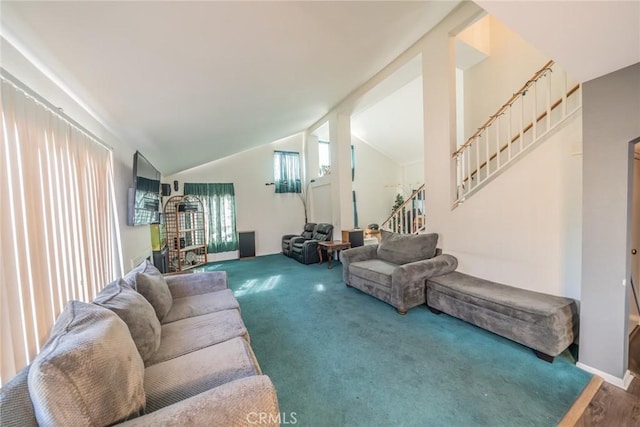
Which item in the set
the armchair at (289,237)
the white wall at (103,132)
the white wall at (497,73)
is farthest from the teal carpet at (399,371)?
the white wall at (497,73)

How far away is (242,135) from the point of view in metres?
4.22

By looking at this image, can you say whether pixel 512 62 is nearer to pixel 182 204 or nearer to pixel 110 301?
pixel 110 301

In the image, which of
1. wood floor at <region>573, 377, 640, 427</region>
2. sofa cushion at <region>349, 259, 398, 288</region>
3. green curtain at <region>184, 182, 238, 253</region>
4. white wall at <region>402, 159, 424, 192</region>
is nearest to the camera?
wood floor at <region>573, 377, 640, 427</region>

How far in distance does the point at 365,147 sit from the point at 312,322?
6462 mm

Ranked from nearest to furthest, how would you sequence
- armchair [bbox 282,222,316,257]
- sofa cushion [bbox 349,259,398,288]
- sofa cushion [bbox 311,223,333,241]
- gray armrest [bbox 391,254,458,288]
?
gray armrest [bbox 391,254,458,288], sofa cushion [bbox 349,259,398,288], sofa cushion [bbox 311,223,333,241], armchair [bbox 282,222,316,257]

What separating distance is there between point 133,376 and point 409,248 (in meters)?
2.92

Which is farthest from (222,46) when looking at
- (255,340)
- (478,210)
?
(478,210)

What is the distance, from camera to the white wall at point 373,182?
779 centimetres

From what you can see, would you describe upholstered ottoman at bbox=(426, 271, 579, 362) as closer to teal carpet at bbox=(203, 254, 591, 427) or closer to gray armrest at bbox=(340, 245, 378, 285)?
teal carpet at bbox=(203, 254, 591, 427)

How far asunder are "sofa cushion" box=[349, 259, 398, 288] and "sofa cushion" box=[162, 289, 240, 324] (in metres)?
1.69

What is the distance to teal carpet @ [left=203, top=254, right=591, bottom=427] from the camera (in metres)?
1.44

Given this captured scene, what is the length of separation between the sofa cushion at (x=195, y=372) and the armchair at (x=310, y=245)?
12.4ft

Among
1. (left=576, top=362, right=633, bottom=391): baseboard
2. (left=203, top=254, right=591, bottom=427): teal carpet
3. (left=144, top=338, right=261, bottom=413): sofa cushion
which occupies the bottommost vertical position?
(left=203, top=254, right=591, bottom=427): teal carpet

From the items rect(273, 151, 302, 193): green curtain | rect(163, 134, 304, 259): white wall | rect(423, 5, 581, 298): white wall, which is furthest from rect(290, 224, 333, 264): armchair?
rect(423, 5, 581, 298): white wall
